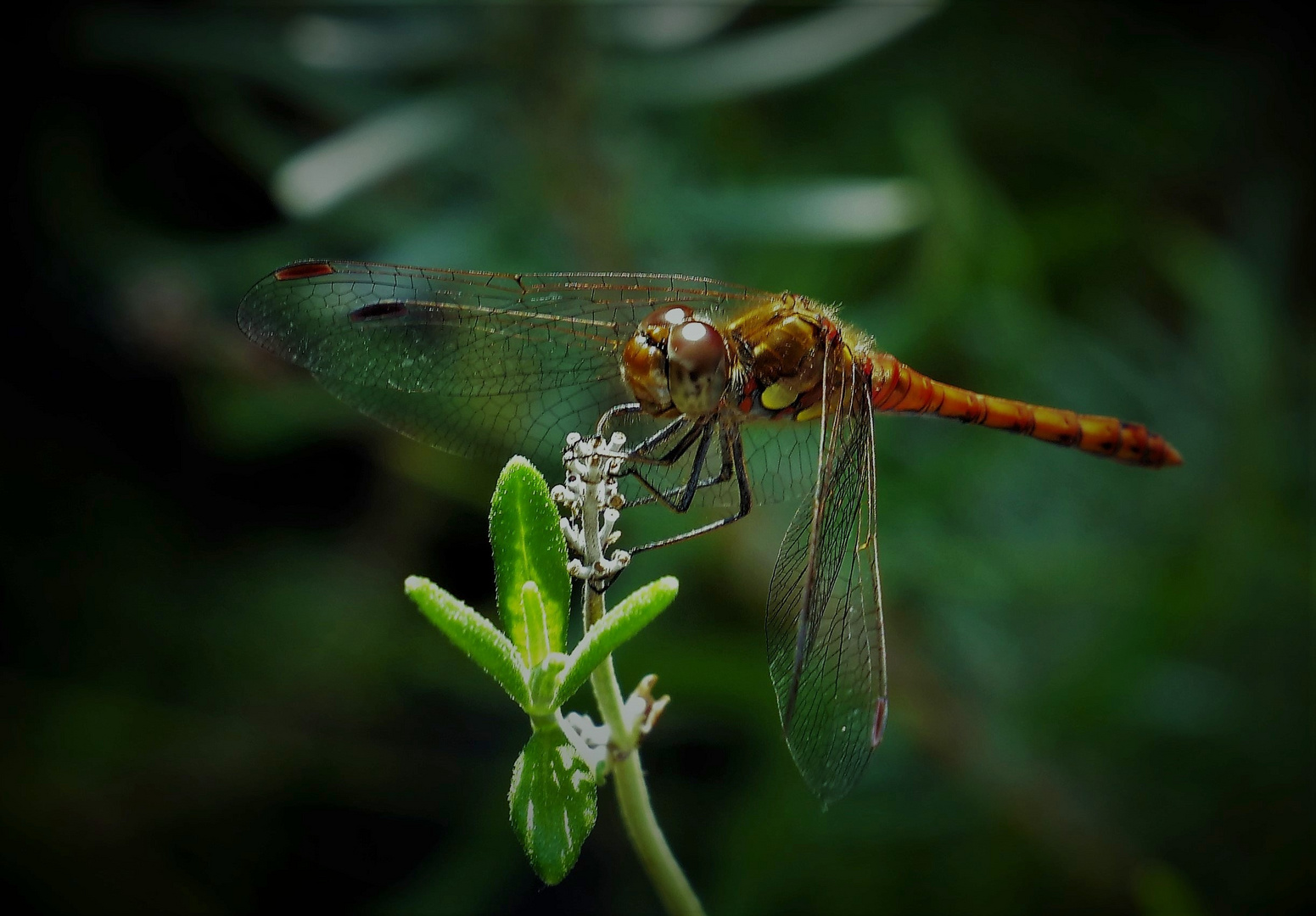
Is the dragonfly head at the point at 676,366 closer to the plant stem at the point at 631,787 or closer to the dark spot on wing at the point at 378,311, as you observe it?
the dark spot on wing at the point at 378,311

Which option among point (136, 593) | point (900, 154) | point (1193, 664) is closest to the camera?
point (1193, 664)

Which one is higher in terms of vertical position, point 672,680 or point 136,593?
point 136,593

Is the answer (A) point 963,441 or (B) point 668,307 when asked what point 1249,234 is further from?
(B) point 668,307

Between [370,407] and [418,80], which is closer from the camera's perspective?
[370,407]

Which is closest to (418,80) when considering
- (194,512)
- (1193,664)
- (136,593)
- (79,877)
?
(194,512)

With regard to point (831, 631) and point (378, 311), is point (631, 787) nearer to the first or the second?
point (831, 631)

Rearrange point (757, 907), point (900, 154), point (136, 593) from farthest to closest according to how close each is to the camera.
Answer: point (900, 154), point (136, 593), point (757, 907)

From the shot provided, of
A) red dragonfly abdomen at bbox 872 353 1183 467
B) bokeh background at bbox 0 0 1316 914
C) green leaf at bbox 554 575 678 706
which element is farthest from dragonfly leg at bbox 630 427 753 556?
green leaf at bbox 554 575 678 706
